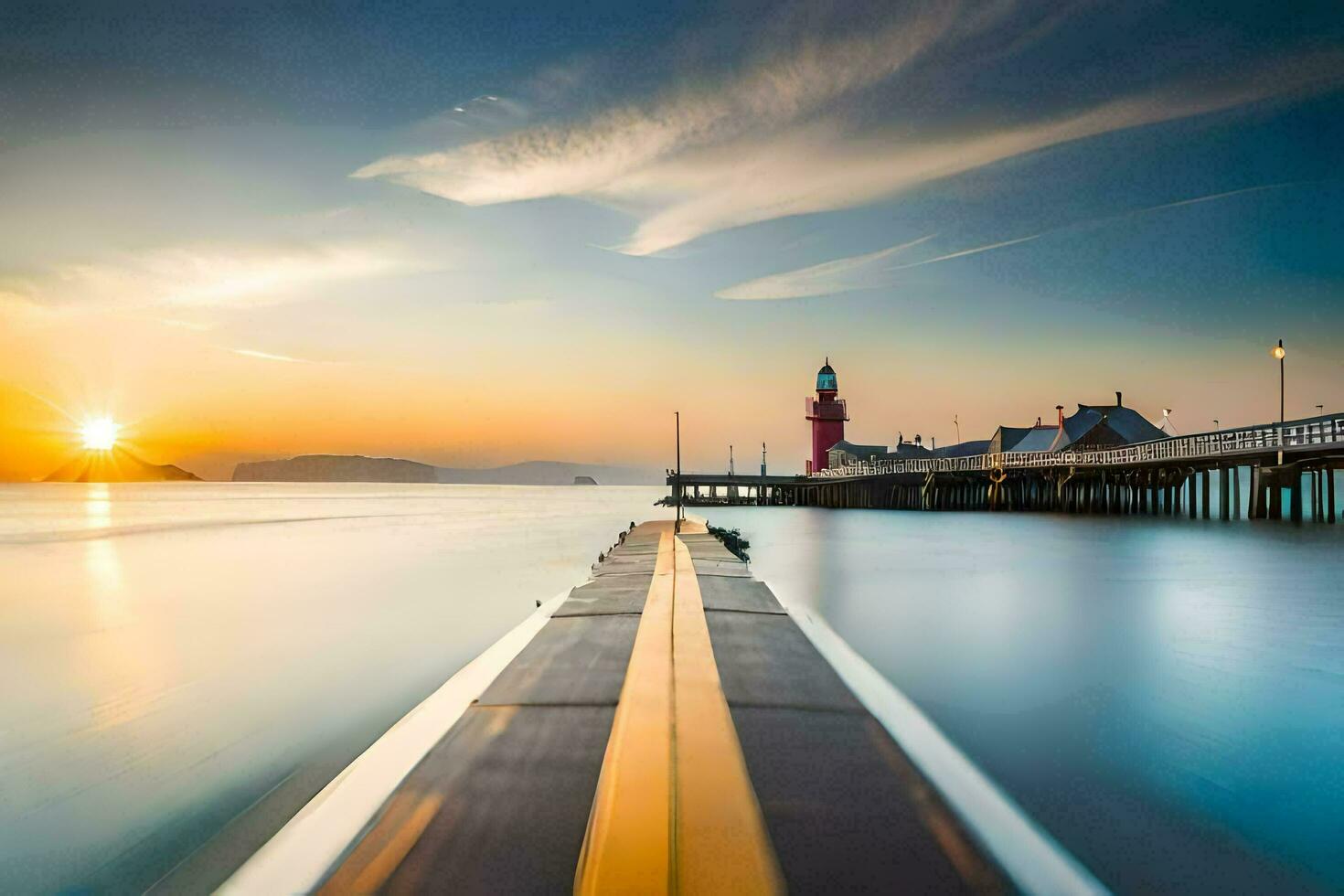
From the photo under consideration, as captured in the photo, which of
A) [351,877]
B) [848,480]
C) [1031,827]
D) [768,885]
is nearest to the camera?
[768,885]

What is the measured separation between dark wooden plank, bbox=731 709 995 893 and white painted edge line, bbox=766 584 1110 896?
251mm

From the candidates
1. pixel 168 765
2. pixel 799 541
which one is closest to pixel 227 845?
pixel 168 765

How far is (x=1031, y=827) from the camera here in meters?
3.29

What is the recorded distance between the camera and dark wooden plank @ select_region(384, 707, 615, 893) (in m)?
2.35

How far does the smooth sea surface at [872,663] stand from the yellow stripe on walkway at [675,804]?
2.31 m

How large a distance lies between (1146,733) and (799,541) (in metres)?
28.0

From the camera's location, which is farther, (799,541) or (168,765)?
(799,541)

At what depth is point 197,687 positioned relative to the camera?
27.9 ft

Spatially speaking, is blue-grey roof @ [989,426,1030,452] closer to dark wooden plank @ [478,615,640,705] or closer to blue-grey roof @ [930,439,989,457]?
blue-grey roof @ [930,439,989,457]

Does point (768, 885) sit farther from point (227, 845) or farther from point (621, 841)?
point (227, 845)

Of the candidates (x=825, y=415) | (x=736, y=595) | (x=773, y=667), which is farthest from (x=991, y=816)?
(x=825, y=415)

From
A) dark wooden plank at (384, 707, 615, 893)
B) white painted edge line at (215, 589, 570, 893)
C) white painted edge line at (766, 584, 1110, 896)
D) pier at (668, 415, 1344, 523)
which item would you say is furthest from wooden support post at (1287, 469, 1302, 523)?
dark wooden plank at (384, 707, 615, 893)

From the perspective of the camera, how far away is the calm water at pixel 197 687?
4.65 meters

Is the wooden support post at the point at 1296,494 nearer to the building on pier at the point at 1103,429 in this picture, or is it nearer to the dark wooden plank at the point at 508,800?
the building on pier at the point at 1103,429
